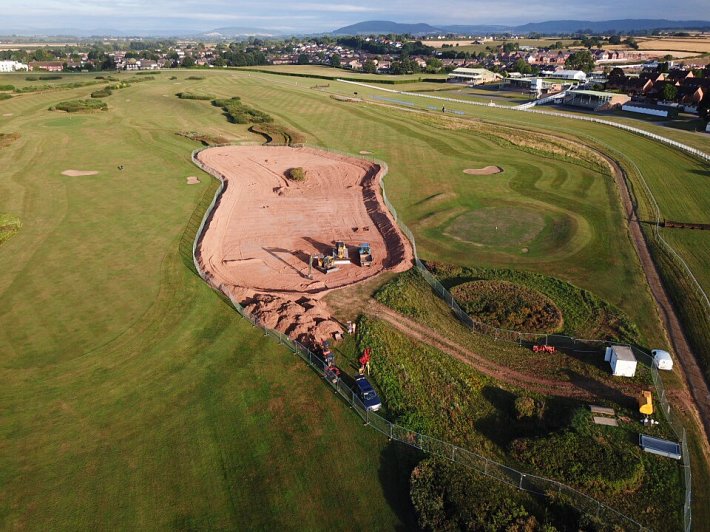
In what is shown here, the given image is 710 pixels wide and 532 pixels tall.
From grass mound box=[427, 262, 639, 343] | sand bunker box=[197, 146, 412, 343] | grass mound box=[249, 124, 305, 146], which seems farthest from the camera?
grass mound box=[249, 124, 305, 146]

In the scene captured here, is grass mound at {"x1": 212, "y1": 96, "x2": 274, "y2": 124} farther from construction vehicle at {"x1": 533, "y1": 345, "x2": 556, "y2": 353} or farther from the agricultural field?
construction vehicle at {"x1": 533, "y1": 345, "x2": 556, "y2": 353}

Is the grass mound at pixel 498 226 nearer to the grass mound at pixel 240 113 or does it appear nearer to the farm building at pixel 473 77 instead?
the grass mound at pixel 240 113

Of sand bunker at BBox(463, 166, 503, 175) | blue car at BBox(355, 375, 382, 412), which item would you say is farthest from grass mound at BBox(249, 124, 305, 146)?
blue car at BBox(355, 375, 382, 412)

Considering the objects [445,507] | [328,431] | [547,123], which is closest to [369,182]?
[328,431]

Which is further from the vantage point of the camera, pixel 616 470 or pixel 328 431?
pixel 328 431

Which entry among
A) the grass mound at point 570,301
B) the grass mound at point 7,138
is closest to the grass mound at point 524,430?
the grass mound at point 570,301

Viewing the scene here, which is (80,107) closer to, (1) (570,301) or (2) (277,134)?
(2) (277,134)

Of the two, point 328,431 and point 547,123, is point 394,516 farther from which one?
point 547,123
